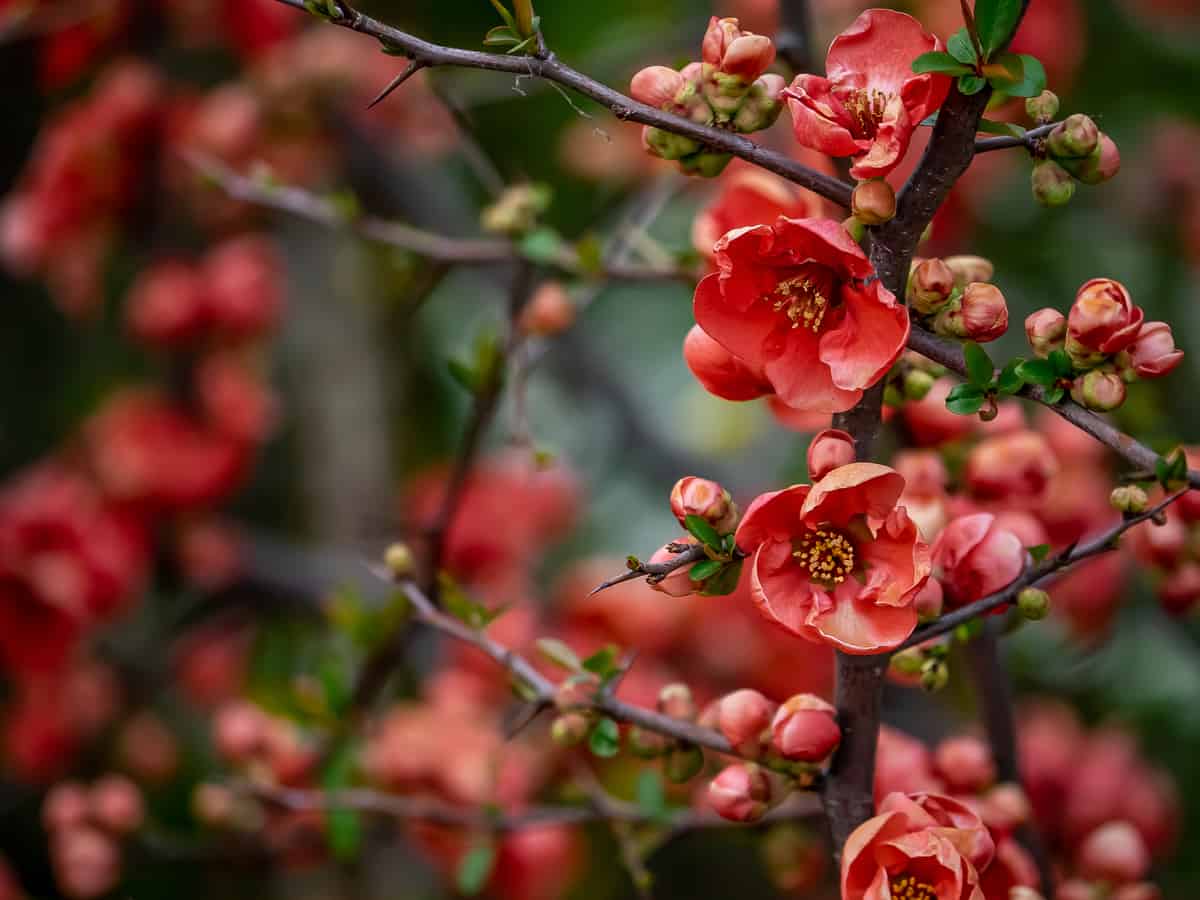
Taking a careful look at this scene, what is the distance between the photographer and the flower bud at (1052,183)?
0.36m

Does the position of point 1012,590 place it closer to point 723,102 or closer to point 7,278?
point 723,102

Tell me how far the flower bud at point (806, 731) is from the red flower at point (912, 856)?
25 millimetres

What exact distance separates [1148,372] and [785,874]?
1.01ft

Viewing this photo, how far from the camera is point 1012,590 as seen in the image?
38 cm

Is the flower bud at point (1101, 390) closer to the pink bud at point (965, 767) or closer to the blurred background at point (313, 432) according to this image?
the pink bud at point (965, 767)

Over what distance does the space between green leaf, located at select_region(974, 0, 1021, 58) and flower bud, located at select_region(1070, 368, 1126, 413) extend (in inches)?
3.8

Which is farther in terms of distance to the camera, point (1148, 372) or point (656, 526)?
point (656, 526)

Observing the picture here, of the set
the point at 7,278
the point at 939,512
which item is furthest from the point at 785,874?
the point at 7,278

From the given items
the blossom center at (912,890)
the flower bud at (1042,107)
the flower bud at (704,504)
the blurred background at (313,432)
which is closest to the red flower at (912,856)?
the blossom center at (912,890)

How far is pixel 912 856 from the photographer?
358 mm

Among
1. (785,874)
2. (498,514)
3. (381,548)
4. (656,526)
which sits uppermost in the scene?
(785,874)

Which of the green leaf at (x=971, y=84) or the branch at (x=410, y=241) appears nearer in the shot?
the green leaf at (x=971, y=84)

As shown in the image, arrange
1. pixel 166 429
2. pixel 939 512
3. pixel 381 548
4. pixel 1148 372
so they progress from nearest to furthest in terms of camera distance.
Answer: pixel 1148 372
pixel 939 512
pixel 381 548
pixel 166 429

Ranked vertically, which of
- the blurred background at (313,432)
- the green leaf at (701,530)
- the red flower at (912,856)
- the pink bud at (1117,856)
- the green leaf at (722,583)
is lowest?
the blurred background at (313,432)
